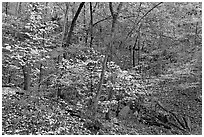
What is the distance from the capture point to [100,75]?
310 inches

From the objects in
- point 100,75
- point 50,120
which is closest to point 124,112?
point 100,75

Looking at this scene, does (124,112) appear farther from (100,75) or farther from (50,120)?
(50,120)

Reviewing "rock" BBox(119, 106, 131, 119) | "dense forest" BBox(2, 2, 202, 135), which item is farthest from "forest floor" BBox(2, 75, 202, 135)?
"rock" BBox(119, 106, 131, 119)

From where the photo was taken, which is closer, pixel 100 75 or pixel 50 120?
pixel 50 120

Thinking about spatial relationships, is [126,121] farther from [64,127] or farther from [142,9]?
[142,9]

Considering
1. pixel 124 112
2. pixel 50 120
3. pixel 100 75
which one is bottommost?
pixel 124 112

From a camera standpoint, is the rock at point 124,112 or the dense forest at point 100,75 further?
the rock at point 124,112

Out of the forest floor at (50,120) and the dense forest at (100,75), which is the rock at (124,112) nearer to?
the dense forest at (100,75)

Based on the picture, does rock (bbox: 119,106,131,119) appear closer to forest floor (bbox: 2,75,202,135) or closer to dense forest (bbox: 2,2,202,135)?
dense forest (bbox: 2,2,202,135)

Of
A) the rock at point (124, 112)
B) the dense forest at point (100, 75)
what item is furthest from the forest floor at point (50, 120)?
the rock at point (124, 112)

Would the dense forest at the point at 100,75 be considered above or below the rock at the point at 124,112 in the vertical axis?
above

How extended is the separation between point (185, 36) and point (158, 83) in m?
2.92

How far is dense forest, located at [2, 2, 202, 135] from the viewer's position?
683 centimetres

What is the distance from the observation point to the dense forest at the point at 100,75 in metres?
6.83
